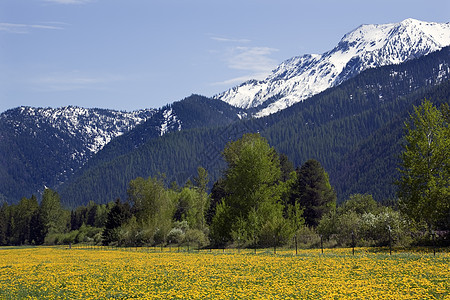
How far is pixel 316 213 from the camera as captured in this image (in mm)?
79375

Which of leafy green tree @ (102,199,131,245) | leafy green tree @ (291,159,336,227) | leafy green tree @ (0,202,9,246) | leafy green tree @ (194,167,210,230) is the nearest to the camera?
leafy green tree @ (291,159,336,227)

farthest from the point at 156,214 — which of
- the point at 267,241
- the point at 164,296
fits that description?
the point at 164,296

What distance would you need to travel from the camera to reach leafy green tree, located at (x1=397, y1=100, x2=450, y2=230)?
4209 cm

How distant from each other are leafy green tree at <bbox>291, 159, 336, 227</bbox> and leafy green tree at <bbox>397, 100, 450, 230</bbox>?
1371 inches

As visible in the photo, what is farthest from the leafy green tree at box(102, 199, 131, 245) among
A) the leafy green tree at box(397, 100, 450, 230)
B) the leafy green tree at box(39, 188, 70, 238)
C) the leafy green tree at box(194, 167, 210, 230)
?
the leafy green tree at box(397, 100, 450, 230)

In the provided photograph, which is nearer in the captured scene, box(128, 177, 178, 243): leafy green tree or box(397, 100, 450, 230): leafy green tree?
box(397, 100, 450, 230): leafy green tree

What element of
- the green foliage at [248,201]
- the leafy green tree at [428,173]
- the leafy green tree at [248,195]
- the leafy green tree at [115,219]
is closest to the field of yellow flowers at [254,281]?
the leafy green tree at [428,173]

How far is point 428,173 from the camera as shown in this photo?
43.1 m

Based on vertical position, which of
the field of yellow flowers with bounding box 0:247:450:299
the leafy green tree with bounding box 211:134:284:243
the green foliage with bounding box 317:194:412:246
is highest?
the leafy green tree with bounding box 211:134:284:243

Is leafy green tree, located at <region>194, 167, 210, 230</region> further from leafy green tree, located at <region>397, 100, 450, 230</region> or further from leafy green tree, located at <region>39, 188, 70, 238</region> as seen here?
leafy green tree, located at <region>39, 188, 70, 238</region>

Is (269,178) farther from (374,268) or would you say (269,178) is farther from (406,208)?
(374,268)

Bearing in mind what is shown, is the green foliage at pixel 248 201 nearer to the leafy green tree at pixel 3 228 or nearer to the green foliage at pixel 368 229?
the green foliage at pixel 368 229

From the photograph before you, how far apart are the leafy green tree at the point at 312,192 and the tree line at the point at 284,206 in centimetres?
17

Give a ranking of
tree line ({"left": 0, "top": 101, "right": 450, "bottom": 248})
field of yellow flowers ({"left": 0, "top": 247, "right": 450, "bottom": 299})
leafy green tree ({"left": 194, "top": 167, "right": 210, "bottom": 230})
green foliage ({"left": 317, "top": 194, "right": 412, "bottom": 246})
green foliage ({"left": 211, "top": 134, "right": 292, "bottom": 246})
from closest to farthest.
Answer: field of yellow flowers ({"left": 0, "top": 247, "right": 450, "bottom": 299}) < tree line ({"left": 0, "top": 101, "right": 450, "bottom": 248}) < green foliage ({"left": 317, "top": 194, "right": 412, "bottom": 246}) < green foliage ({"left": 211, "top": 134, "right": 292, "bottom": 246}) < leafy green tree ({"left": 194, "top": 167, "right": 210, "bottom": 230})
